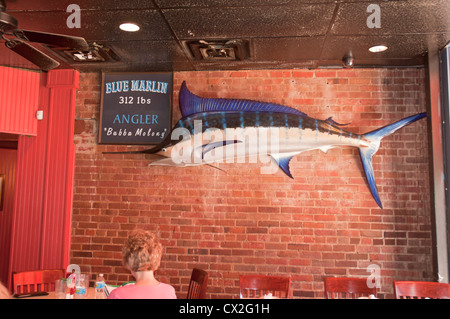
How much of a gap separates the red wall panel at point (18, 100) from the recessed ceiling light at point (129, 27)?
1.81m

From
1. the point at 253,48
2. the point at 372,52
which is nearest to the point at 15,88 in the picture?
the point at 253,48

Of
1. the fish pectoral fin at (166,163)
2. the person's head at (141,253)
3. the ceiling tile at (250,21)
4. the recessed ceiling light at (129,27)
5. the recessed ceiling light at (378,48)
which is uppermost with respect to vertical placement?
the recessed ceiling light at (129,27)

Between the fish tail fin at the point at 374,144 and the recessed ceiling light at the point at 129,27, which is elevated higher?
the recessed ceiling light at the point at 129,27

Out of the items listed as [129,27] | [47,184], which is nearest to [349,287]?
[129,27]

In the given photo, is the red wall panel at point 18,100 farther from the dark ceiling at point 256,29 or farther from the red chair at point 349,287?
the red chair at point 349,287

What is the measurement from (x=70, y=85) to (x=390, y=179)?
3.58 m

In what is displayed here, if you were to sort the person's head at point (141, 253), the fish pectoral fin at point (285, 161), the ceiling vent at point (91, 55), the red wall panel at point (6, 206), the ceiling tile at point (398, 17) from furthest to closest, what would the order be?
1. the red wall panel at point (6, 206)
2. the fish pectoral fin at point (285, 161)
3. the ceiling vent at point (91, 55)
4. the ceiling tile at point (398, 17)
5. the person's head at point (141, 253)

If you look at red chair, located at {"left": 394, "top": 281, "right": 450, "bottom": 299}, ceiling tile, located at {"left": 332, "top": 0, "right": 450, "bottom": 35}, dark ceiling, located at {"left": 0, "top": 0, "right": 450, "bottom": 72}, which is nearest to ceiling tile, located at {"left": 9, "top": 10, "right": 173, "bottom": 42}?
dark ceiling, located at {"left": 0, "top": 0, "right": 450, "bottom": 72}

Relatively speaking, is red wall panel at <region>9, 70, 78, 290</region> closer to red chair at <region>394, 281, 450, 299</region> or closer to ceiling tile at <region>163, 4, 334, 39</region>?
ceiling tile at <region>163, 4, 334, 39</region>

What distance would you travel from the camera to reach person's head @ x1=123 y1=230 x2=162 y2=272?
6.90 feet

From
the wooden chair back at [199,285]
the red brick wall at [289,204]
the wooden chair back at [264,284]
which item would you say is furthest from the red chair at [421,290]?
the wooden chair back at [199,285]

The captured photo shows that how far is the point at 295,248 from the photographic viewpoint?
3773 millimetres

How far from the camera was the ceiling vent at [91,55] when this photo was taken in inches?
139
